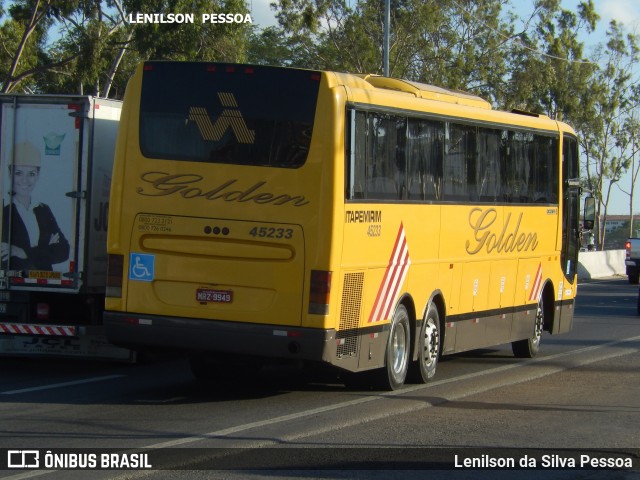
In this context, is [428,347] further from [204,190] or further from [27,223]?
[27,223]

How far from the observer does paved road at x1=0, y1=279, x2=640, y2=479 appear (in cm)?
819

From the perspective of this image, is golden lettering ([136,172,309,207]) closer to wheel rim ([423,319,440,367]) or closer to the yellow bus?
the yellow bus

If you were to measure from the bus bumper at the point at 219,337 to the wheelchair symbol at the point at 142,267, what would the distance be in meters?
0.39

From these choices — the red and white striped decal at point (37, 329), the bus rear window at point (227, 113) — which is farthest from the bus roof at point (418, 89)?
the red and white striped decal at point (37, 329)

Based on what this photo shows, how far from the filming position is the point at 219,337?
1059 cm

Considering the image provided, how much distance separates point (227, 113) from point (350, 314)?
237cm

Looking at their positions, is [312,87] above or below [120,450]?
above

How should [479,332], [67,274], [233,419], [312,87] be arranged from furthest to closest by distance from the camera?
[479,332]
[67,274]
[312,87]
[233,419]

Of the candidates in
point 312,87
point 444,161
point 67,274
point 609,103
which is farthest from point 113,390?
point 609,103

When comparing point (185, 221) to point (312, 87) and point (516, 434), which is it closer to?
point (312, 87)

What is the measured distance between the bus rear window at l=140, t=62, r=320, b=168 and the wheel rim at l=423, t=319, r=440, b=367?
3.43m

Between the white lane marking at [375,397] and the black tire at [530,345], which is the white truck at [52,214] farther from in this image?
the black tire at [530,345]

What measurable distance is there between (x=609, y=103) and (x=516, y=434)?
56.6m

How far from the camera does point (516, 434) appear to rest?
31.7 ft
